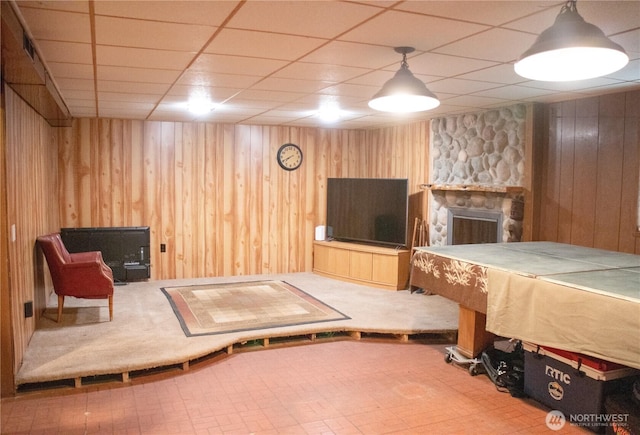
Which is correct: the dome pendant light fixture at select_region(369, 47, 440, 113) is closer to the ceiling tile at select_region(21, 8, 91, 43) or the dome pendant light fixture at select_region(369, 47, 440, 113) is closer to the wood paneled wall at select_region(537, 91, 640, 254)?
the ceiling tile at select_region(21, 8, 91, 43)

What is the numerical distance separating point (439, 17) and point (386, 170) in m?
5.12

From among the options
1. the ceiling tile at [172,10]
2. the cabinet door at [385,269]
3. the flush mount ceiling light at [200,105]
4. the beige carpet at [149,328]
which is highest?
the flush mount ceiling light at [200,105]

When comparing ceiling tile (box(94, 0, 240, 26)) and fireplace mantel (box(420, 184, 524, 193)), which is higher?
ceiling tile (box(94, 0, 240, 26))

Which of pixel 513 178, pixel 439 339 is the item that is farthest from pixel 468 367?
pixel 513 178

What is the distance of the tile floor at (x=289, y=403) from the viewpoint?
10.5ft

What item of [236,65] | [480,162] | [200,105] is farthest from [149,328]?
[480,162]

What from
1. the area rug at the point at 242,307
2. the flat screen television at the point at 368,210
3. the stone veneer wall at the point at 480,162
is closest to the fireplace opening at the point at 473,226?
the stone veneer wall at the point at 480,162

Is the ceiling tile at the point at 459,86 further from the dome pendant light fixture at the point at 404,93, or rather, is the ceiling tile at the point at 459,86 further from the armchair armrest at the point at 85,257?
the armchair armrest at the point at 85,257

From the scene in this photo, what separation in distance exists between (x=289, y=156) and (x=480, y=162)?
3.05m

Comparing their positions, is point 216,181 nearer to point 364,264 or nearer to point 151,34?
point 364,264

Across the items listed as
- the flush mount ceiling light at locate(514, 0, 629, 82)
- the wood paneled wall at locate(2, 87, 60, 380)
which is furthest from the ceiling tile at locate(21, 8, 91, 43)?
the flush mount ceiling light at locate(514, 0, 629, 82)

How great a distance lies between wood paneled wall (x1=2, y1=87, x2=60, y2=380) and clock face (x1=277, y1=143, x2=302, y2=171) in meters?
3.20

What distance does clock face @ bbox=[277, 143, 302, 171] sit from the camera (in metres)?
7.79

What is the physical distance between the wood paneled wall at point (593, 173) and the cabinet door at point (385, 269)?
1957mm
